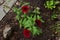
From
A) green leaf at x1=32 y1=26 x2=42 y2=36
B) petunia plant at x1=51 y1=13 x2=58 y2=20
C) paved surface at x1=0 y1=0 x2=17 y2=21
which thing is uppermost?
paved surface at x1=0 y1=0 x2=17 y2=21

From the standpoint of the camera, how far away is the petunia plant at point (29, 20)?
106 inches

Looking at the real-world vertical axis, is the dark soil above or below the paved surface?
below

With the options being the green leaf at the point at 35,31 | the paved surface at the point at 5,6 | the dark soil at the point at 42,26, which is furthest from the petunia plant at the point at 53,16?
the paved surface at the point at 5,6

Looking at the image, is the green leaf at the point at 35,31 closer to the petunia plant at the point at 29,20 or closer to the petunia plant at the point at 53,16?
the petunia plant at the point at 29,20

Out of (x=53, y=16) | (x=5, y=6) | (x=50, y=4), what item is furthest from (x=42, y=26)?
(x=5, y=6)

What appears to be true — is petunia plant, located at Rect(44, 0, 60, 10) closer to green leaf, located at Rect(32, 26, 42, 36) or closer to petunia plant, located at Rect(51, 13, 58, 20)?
petunia plant, located at Rect(51, 13, 58, 20)

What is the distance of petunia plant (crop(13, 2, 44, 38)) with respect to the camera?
8.87 feet

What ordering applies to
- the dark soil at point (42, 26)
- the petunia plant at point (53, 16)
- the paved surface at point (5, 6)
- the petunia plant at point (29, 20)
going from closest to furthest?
1. the petunia plant at point (29, 20)
2. the dark soil at point (42, 26)
3. the petunia plant at point (53, 16)
4. the paved surface at point (5, 6)

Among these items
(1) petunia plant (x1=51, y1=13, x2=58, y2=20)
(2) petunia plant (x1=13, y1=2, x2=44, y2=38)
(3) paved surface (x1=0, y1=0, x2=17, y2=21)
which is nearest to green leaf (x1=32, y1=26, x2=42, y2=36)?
(2) petunia plant (x1=13, y1=2, x2=44, y2=38)

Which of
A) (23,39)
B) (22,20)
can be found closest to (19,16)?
(22,20)

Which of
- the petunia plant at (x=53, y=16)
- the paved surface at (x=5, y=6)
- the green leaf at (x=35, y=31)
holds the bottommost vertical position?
the green leaf at (x=35, y=31)

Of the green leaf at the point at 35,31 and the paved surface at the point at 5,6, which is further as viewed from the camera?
the paved surface at the point at 5,6

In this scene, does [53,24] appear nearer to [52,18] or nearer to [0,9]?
[52,18]

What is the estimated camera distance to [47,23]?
303 cm
